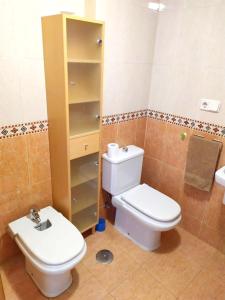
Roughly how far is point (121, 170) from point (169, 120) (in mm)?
618

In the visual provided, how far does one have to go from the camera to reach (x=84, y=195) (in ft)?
6.46

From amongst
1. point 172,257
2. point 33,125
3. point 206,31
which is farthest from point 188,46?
point 172,257

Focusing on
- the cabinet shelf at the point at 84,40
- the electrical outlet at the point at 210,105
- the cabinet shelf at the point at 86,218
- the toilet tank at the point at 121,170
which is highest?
the cabinet shelf at the point at 84,40

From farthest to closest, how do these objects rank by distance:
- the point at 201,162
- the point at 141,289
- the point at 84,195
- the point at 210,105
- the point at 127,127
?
the point at 127,127, the point at 84,195, the point at 201,162, the point at 210,105, the point at 141,289

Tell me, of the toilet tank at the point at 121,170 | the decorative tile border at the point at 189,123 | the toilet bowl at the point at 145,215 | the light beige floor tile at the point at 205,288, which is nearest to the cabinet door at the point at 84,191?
the toilet tank at the point at 121,170

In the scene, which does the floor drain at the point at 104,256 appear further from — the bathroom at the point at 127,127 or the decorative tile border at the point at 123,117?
the decorative tile border at the point at 123,117

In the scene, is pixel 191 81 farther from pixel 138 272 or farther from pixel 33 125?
pixel 138 272

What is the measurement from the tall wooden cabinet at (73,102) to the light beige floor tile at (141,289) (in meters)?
0.54

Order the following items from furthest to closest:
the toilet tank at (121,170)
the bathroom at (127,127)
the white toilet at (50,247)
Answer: the toilet tank at (121,170) → the bathroom at (127,127) → the white toilet at (50,247)

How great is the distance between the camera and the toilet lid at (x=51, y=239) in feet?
4.31

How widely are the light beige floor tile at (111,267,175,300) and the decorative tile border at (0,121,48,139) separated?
1230mm

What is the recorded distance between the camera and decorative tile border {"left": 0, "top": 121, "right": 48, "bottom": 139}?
141 cm

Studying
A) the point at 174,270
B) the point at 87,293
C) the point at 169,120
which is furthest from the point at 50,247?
the point at 169,120

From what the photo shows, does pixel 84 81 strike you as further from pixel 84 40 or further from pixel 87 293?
pixel 87 293
